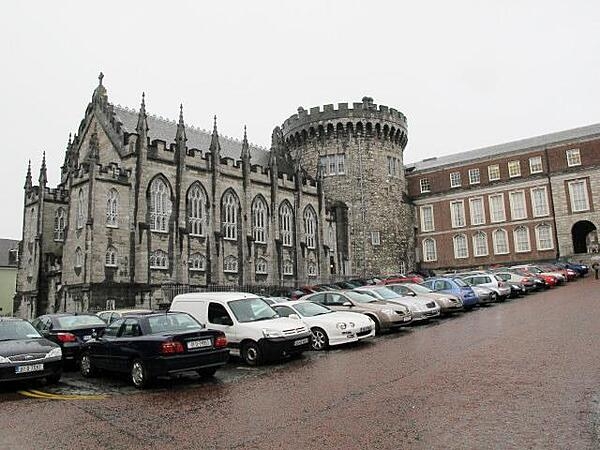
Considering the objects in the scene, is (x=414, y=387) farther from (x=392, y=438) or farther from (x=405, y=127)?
(x=405, y=127)

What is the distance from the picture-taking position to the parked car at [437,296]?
21.4m

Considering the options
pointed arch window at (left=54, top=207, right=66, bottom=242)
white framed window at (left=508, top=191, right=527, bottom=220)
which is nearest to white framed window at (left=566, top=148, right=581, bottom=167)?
white framed window at (left=508, top=191, right=527, bottom=220)

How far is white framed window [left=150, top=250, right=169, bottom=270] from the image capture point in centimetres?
3512

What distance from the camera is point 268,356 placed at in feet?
42.9

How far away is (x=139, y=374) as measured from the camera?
11148mm

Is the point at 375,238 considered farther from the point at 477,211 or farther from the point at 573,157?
the point at 573,157

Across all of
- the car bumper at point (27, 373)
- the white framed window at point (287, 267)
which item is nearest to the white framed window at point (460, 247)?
the white framed window at point (287, 267)

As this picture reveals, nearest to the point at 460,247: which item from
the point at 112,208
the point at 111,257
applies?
the point at 112,208

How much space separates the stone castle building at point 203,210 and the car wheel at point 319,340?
67.1 feet

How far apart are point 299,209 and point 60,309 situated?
21623 mm

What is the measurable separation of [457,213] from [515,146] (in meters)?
10.0

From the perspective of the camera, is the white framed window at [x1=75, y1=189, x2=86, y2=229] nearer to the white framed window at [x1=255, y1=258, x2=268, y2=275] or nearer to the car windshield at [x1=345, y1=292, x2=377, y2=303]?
the white framed window at [x1=255, y1=258, x2=268, y2=275]

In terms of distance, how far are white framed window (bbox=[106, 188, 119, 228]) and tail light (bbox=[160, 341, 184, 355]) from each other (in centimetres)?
2499

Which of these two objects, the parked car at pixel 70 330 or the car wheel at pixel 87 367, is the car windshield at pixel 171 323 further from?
the parked car at pixel 70 330
